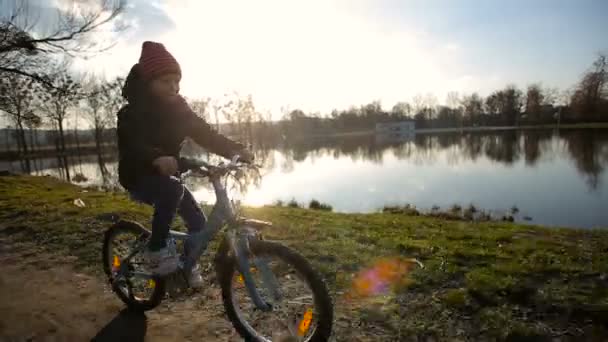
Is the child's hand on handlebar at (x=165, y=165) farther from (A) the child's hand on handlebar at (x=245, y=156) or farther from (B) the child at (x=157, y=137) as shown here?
(A) the child's hand on handlebar at (x=245, y=156)

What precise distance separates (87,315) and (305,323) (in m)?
2.47

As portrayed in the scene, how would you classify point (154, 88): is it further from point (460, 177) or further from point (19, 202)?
point (460, 177)

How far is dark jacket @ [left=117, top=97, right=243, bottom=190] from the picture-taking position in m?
2.97

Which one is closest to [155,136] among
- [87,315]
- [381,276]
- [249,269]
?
[249,269]

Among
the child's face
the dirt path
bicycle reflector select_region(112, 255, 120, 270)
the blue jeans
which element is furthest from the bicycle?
bicycle reflector select_region(112, 255, 120, 270)

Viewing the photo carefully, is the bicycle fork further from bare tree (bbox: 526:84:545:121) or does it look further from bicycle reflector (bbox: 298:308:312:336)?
bare tree (bbox: 526:84:545:121)

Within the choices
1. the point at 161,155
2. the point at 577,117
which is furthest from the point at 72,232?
the point at 577,117

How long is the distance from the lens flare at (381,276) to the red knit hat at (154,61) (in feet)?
9.86

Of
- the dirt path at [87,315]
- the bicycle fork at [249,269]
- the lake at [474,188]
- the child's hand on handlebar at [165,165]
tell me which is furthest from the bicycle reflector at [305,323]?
the lake at [474,188]

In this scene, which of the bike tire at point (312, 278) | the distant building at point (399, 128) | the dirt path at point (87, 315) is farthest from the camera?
the distant building at point (399, 128)

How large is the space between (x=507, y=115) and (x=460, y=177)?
100010 millimetres

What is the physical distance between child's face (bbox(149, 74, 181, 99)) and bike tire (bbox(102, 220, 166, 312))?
1447 mm

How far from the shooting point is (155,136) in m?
3.06

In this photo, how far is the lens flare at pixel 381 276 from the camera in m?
3.99
